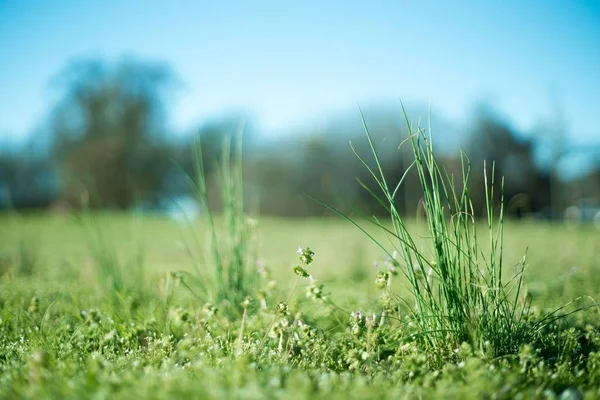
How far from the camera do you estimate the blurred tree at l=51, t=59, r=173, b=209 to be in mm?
21406

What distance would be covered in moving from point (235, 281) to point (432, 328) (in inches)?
47.6

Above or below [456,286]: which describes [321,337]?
below

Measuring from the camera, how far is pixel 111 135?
73.4 feet

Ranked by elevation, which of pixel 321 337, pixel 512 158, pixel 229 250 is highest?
pixel 512 158

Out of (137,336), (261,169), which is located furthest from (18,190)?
(137,336)

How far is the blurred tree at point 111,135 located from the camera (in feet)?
70.2

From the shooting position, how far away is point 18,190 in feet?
74.1

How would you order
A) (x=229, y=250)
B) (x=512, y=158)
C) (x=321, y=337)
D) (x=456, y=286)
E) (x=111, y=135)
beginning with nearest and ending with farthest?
(x=456, y=286), (x=321, y=337), (x=229, y=250), (x=512, y=158), (x=111, y=135)

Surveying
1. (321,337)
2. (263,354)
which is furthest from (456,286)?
(263,354)

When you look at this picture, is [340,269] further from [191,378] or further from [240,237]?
[191,378]

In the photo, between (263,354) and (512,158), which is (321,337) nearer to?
(263,354)

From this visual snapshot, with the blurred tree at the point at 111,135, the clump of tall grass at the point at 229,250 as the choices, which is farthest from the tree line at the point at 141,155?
the clump of tall grass at the point at 229,250

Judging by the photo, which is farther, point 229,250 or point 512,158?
point 512,158

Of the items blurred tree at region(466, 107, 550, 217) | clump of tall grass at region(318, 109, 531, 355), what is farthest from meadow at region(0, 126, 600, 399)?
blurred tree at region(466, 107, 550, 217)
